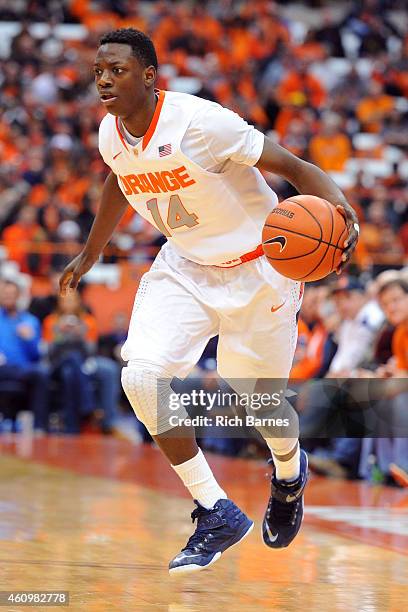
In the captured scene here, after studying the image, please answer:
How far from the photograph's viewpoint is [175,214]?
4859mm

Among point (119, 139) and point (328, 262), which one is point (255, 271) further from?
point (119, 139)

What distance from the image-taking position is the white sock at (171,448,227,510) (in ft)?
15.8

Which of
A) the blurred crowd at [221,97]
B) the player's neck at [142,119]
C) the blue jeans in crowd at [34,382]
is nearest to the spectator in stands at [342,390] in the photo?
the blue jeans in crowd at [34,382]

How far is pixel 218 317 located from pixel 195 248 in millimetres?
315

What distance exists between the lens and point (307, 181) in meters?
4.71

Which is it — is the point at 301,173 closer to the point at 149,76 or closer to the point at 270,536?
the point at 149,76

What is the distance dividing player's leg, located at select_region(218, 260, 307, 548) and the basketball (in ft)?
1.19

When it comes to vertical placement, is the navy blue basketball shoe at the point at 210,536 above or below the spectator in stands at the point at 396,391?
above

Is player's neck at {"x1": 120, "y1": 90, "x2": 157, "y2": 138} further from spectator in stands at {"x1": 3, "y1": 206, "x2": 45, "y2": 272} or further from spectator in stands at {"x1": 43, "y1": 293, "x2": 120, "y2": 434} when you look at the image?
spectator in stands at {"x1": 3, "y1": 206, "x2": 45, "y2": 272}

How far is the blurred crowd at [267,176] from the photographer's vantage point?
9.39 m

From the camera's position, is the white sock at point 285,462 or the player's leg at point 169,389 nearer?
the player's leg at point 169,389

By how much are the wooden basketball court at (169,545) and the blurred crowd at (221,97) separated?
19.0ft

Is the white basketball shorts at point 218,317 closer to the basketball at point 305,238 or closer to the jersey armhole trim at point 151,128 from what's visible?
the basketball at point 305,238

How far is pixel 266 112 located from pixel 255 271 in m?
14.0
